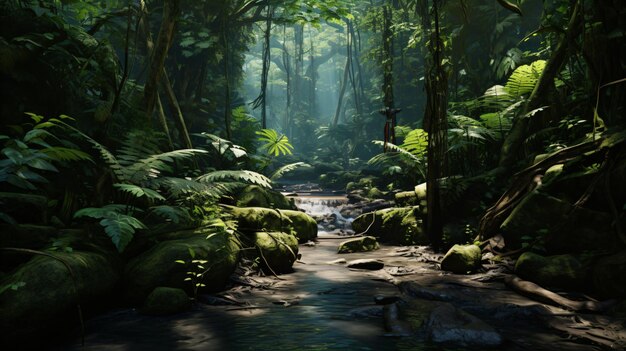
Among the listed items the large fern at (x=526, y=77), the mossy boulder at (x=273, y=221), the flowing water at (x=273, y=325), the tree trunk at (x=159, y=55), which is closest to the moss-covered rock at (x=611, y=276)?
the flowing water at (x=273, y=325)

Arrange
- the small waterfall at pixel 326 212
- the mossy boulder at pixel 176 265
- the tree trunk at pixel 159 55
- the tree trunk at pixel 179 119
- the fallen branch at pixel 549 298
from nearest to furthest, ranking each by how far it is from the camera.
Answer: the fallen branch at pixel 549 298
the mossy boulder at pixel 176 265
the tree trunk at pixel 159 55
the tree trunk at pixel 179 119
the small waterfall at pixel 326 212

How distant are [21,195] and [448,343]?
4.32 m

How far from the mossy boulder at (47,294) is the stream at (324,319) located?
245mm

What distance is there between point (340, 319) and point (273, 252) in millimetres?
2295

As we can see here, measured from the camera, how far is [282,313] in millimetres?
4430

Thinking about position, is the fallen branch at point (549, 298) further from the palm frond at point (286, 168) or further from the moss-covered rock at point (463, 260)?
the palm frond at point (286, 168)

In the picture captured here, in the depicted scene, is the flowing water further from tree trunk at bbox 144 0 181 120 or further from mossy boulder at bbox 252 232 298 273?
tree trunk at bbox 144 0 181 120

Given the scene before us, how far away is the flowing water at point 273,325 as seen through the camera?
353 centimetres

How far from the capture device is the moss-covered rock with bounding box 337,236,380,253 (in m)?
8.31

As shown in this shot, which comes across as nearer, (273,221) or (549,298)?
(549,298)

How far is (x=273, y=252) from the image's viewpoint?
6344 mm

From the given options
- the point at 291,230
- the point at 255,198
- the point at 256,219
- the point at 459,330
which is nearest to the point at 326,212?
the point at 255,198

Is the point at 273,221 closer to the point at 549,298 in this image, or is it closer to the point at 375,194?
the point at 549,298

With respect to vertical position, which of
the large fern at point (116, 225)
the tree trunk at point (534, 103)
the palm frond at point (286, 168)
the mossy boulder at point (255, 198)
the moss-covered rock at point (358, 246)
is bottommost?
the moss-covered rock at point (358, 246)
